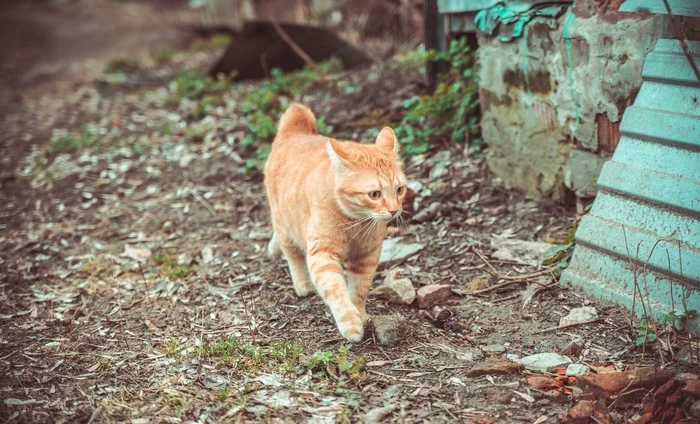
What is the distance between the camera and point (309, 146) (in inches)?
170

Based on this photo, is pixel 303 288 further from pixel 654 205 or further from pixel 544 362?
pixel 654 205

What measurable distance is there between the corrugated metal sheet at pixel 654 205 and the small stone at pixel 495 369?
0.78m

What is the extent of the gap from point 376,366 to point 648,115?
6.54 ft

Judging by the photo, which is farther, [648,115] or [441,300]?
[441,300]

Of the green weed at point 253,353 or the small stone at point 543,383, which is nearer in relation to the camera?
the small stone at point 543,383

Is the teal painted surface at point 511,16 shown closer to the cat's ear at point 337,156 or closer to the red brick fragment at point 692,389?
the cat's ear at point 337,156

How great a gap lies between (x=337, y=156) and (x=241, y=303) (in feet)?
4.40

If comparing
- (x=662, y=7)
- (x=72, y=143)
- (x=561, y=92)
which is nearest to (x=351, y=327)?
(x=561, y=92)

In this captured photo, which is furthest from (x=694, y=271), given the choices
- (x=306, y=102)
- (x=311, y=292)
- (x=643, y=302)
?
(x=306, y=102)

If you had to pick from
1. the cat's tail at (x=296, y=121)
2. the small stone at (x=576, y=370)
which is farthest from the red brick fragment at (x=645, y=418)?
the cat's tail at (x=296, y=121)

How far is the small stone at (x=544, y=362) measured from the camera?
330 cm

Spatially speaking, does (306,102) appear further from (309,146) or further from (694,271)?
(694,271)

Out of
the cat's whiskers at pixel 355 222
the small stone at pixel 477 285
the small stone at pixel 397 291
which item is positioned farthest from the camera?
the small stone at pixel 477 285

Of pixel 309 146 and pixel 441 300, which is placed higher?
pixel 309 146
